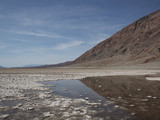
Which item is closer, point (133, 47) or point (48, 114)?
point (48, 114)

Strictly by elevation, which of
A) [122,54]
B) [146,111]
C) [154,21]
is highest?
[154,21]

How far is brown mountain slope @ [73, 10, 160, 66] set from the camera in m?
87.4

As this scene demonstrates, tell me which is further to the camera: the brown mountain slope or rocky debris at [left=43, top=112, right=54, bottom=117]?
the brown mountain slope

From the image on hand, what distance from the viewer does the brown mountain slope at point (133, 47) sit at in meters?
87.4

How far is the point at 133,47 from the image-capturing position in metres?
102

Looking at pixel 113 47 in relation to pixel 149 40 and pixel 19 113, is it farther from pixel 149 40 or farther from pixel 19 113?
pixel 19 113

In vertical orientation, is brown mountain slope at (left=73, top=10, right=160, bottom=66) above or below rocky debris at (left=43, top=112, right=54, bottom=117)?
above

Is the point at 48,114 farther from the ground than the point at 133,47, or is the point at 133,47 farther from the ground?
the point at 133,47

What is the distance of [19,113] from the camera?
20.6 feet

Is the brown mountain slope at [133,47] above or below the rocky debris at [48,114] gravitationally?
above

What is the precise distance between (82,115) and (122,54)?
100 m

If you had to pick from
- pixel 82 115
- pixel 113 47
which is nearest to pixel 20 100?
pixel 82 115

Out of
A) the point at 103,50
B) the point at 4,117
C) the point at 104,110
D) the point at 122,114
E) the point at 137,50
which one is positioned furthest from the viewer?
the point at 103,50

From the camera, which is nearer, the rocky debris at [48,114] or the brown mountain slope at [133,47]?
the rocky debris at [48,114]
